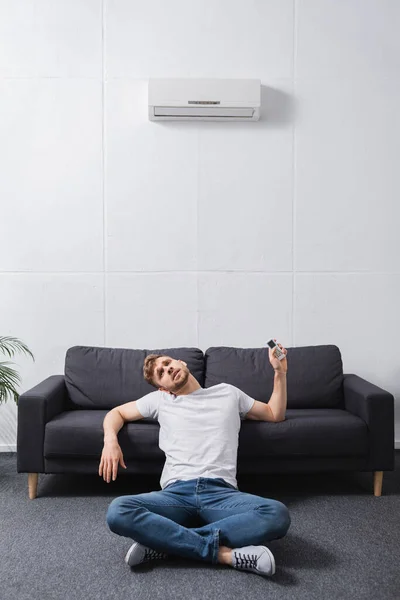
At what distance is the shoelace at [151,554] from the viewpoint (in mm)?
2544

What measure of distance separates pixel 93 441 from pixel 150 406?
16.8 inches

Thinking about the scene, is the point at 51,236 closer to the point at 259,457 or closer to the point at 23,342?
the point at 23,342

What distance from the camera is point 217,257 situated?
4422 mm

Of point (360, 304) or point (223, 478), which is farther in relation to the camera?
point (360, 304)

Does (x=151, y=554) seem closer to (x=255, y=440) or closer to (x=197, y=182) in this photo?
(x=255, y=440)

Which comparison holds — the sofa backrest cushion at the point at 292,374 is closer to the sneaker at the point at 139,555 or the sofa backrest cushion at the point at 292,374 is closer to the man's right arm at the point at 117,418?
the man's right arm at the point at 117,418

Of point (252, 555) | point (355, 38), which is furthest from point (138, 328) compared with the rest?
point (355, 38)

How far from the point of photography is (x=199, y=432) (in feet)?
9.56

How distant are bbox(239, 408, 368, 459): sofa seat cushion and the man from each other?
0.09 m

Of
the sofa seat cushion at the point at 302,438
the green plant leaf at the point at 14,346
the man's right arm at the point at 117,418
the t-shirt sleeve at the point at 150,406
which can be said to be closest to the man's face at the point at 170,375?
the t-shirt sleeve at the point at 150,406

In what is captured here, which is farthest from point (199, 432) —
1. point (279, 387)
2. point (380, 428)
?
point (380, 428)

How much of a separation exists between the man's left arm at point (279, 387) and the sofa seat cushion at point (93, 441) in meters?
0.67

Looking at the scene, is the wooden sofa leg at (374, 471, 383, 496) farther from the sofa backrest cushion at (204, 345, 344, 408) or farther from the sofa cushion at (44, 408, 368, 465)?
the sofa backrest cushion at (204, 345, 344, 408)

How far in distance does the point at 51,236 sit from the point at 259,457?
222cm
